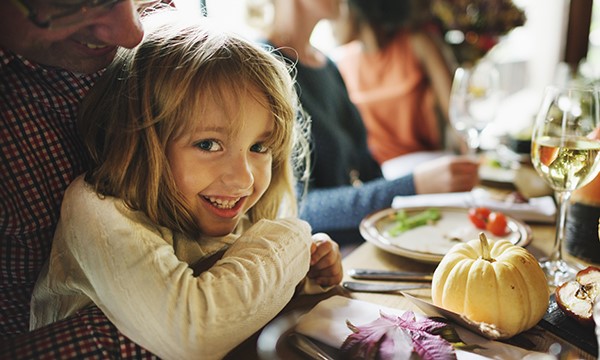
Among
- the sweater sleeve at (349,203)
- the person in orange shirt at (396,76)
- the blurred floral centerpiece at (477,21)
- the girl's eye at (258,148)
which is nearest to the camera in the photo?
the girl's eye at (258,148)

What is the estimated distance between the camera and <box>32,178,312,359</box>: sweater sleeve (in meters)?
0.62

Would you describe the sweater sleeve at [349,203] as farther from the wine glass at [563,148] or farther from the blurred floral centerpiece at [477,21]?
the blurred floral centerpiece at [477,21]

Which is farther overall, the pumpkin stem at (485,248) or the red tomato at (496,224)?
the red tomato at (496,224)

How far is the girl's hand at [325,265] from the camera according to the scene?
0.87m

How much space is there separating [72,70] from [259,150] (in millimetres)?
295

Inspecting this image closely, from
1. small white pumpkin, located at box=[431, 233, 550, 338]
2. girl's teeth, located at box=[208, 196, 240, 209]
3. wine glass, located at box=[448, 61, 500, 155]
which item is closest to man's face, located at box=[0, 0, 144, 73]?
girl's teeth, located at box=[208, 196, 240, 209]

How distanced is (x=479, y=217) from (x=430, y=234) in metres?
0.12

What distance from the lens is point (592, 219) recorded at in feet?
3.16

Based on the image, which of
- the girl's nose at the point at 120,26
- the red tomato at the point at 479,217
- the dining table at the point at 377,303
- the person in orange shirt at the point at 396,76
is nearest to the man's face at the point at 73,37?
the girl's nose at the point at 120,26

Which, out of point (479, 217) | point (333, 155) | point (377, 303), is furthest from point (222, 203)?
point (333, 155)

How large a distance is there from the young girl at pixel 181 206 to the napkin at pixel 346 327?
49 mm

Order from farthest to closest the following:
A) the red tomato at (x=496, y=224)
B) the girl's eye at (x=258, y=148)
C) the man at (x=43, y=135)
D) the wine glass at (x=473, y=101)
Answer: the wine glass at (x=473, y=101), the red tomato at (x=496, y=224), the girl's eye at (x=258, y=148), the man at (x=43, y=135)

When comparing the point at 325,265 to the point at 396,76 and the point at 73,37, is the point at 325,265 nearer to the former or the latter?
the point at 73,37

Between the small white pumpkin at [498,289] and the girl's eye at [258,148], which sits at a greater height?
the girl's eye at [258,148]
